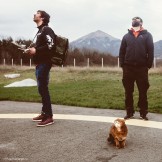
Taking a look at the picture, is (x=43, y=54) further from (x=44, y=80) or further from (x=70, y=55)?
(x=70, y=55)

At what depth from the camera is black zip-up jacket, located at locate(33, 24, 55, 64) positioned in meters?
7.48

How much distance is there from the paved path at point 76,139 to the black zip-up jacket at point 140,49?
1.18 meters

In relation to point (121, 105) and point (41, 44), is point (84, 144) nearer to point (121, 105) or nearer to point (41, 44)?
point (41, 44)

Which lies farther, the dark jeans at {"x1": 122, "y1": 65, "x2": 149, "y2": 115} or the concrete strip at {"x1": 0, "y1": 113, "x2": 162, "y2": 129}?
the dark jeans at {"x1": 122, "y1": 65, "x2": 149, "y2": 115}

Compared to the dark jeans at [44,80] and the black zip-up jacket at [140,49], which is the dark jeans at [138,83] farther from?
the dark jeans at [44,80]

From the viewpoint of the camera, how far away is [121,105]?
10.3 meters


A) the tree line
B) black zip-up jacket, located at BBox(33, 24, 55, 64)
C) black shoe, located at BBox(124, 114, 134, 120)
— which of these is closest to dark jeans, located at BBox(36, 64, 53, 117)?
black zip-up jacket, located at BBox(33, 24, 55, 64)

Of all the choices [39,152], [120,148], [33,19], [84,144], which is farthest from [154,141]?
[33,19]

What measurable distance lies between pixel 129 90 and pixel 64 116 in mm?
1511

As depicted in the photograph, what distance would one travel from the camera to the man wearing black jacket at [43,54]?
7492 millimetres

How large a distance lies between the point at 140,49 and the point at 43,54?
1.93m

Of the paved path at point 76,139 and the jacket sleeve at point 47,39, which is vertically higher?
the jacket sleeve at point 47,39

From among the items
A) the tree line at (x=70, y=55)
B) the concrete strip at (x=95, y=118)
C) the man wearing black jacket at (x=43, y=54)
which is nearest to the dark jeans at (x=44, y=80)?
the man wearing black jacket at (x=43, y=54)

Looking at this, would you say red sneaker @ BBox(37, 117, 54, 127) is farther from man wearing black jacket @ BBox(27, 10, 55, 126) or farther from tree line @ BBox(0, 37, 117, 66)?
tree line @ BBox(0, 37, 117, 66)
